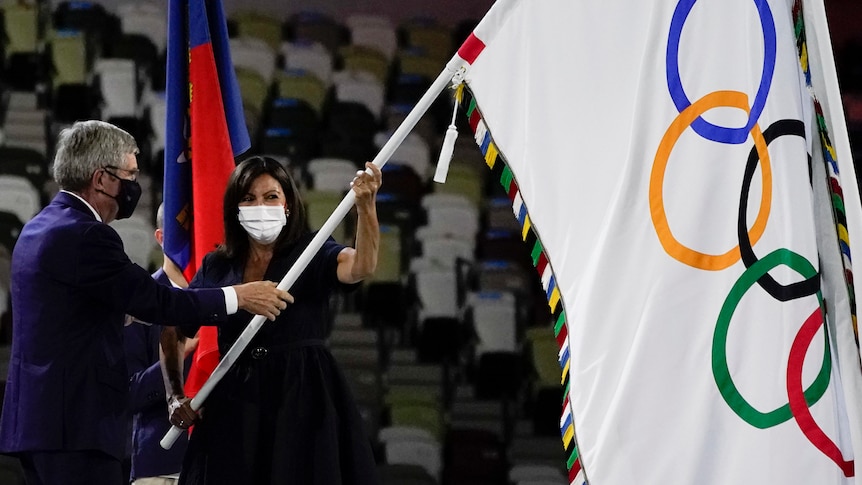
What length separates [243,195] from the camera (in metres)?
3.34

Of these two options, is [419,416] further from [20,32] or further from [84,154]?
[20,32]

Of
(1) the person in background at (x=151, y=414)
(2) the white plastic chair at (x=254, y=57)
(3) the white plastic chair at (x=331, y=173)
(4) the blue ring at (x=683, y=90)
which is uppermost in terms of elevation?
(2) the white plastic chair at (x=254, y=57)

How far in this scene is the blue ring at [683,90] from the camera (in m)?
2.83

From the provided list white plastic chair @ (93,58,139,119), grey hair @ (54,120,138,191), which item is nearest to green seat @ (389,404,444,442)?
white plastic chair @ (93,58,139,119)

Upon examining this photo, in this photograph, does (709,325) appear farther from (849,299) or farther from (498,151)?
(498,151)

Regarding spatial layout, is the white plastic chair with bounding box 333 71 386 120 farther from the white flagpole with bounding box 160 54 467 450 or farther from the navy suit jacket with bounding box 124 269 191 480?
the white flagpole with bounding box 160 54 467 450

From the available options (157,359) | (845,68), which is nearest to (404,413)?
(157,359)

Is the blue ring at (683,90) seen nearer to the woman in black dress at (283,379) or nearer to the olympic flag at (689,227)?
the olympic flag at (689,227)

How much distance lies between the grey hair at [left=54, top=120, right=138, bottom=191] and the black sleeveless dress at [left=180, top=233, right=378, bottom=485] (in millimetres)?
554

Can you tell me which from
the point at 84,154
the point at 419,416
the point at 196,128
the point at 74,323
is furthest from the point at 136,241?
the point at 74,323

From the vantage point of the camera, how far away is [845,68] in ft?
32.5

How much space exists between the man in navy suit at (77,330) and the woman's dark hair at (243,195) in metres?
0.21

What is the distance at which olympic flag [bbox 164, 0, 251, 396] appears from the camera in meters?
3.90

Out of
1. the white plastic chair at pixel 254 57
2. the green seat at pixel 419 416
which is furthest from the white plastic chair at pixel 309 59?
the green seat at pixel 419 416
